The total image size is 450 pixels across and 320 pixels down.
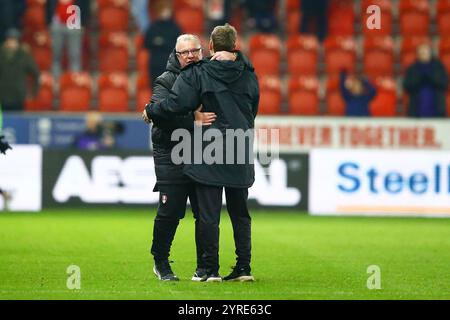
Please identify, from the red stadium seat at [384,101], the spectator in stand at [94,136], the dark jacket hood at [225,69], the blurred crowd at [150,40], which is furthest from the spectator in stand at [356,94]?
the dark jacket hood at [225,69]

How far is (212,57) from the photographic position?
1025 cm

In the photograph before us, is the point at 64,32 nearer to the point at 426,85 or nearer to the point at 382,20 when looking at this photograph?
the point at 382,20

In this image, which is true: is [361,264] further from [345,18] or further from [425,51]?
[345,18]

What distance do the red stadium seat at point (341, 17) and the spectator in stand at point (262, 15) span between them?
1279 mm

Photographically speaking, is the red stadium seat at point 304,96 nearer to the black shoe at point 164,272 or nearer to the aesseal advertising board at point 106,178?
the aesseal advertising board at point 106,178

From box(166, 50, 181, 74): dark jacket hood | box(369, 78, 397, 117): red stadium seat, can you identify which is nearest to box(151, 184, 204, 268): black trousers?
box(166, 50, 181, 74): dark jacket hood

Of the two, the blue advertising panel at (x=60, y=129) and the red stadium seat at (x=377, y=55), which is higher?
the red stadium seat at (x=377, y=55)

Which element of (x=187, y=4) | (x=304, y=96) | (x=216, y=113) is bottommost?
(x=304, y=96)

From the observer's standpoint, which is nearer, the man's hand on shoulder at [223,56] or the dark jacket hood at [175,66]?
the man's hand on shoulder at [223,56]

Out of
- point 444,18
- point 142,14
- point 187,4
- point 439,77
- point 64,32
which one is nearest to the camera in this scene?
point 439,77

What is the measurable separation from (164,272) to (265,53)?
13071 millimetres

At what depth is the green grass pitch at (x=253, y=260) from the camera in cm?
974

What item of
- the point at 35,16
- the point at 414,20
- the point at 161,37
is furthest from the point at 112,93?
the point at 414,20

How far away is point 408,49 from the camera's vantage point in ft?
77.2
